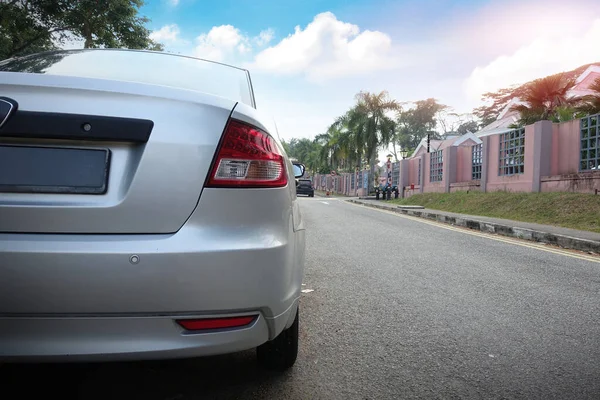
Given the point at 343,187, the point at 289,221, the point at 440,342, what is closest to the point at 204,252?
the point at 289,221

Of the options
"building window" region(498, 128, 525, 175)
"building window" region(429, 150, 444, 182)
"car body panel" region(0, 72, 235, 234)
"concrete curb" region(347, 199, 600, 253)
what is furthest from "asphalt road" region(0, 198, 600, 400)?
"building window" region(429, 150, 444, 182)

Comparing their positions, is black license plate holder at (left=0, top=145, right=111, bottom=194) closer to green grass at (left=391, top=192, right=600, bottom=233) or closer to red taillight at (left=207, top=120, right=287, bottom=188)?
red taillight at (left=207, top=120, right=287, bottom=188)

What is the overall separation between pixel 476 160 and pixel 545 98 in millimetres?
3701

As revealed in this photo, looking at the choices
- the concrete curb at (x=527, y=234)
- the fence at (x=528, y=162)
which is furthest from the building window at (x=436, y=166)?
the concrete curb at (x=527, y=234)

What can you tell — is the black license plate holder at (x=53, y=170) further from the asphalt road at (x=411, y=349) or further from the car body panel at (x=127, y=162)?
the asphalt road at (x=411, y=349)

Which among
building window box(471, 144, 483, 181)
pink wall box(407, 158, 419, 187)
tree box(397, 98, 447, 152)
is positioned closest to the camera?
building window box(471, 144, 483, 181)

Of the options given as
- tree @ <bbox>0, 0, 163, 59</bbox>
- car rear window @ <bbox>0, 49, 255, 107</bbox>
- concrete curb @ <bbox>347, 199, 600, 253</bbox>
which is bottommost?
concrete curb @ <bbox>347, 199, 600, 253</bbox>

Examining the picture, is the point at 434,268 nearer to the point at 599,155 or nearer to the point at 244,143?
the point at 244,143

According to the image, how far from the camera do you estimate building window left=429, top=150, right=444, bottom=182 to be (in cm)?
1962

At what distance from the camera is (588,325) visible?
2912 mm

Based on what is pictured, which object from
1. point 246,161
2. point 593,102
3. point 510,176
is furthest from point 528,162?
point 246,161

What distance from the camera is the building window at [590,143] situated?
10.7 meters

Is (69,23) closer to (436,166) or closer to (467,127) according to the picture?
(436,166)

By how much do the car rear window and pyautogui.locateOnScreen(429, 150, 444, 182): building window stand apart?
1821 cm
